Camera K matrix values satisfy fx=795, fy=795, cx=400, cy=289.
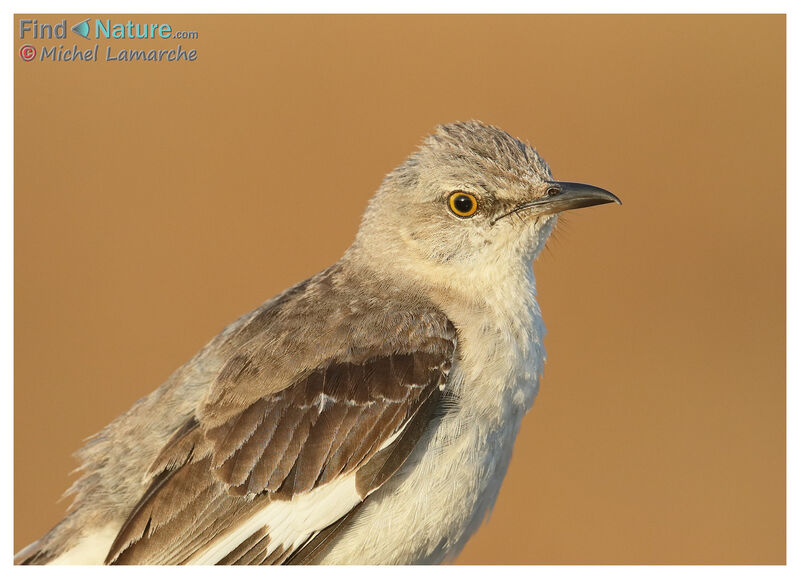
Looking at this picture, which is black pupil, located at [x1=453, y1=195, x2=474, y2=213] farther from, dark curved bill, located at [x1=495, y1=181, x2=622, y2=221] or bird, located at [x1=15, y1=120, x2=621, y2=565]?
dark curved bill, located at [x1=495, y1=181, x2=622, y2=221]


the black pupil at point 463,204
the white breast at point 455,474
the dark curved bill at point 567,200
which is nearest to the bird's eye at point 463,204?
the black pupil at point 463,204

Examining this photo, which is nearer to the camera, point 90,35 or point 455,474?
point 455,474

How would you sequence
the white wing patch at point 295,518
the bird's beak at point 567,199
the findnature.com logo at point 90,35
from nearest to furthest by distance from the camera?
the white wing patch at point 295,518, the bird's beak at point 567,199, the findnature.com logo at point 90,35

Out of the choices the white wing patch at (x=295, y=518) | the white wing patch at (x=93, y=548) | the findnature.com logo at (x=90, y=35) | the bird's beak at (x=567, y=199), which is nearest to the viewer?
the white wing patch at (x=295, y=518)

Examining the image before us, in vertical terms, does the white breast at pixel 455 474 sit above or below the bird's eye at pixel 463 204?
below

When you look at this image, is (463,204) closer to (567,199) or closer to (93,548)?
(567,199)

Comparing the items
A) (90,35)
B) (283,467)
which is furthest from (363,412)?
(90,35)

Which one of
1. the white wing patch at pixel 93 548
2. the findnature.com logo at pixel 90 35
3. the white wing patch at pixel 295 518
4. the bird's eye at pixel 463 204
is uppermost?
the findnature.com logo at pixel 90 35

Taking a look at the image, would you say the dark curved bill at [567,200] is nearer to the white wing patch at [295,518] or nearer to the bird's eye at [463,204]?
the bird's eye at [463,204]
